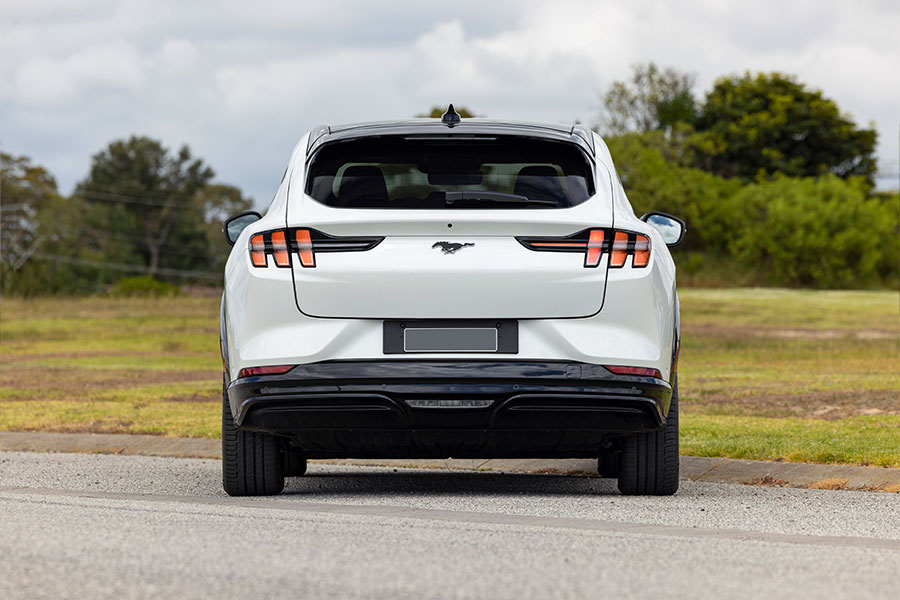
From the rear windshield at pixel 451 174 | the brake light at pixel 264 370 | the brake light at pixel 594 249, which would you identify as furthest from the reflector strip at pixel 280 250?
the brake light at pixel 594 249

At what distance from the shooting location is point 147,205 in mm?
103500

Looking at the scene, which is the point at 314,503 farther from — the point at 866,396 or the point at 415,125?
the point at 866,396

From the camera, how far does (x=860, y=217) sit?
213 feet

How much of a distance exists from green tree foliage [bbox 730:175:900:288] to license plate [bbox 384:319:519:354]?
192ft

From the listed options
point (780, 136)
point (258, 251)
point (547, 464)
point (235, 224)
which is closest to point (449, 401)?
point (258, 251)

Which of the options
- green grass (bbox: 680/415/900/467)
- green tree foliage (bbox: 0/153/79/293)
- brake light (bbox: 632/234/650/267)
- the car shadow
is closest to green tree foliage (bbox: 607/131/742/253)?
green tree foliage (bbox: 0/153/79/293)

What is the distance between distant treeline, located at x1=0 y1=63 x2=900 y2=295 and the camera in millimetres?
64188

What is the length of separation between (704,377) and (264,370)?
12.5 metres

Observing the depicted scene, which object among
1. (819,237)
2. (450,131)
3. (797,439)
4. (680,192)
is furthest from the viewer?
(680,192)

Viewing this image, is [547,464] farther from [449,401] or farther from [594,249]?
[594,249]

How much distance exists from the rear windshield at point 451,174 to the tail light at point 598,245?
0.93ft

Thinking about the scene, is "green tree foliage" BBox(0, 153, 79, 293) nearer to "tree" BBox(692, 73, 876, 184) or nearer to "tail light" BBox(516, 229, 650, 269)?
"tree" BBox(692, 73, 876, 184)

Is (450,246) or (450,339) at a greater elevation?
(450,246)

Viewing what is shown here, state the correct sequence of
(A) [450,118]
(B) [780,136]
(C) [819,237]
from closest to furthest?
(A) [450,118] → (C) [819,237] → (B) [780,136]
